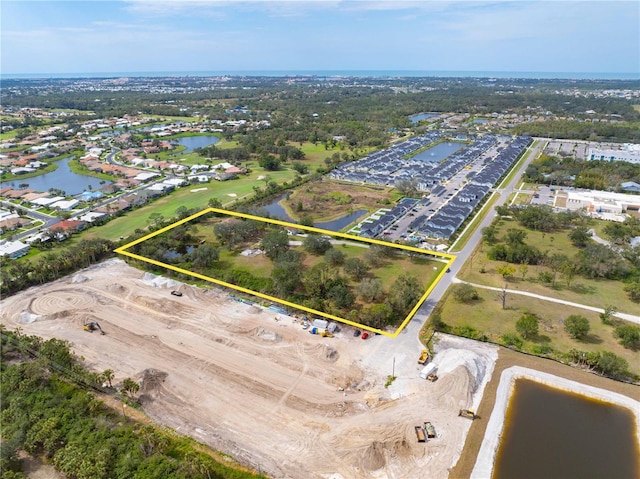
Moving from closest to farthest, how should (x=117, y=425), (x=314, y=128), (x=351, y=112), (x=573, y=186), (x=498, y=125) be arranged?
1. (x=117, y=425)
2. (x=573, y=186)
3. (x=314, y=128)
4. (x=498, y=125)
5. (x=351, y=112)

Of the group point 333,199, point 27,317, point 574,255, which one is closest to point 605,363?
point 574,255

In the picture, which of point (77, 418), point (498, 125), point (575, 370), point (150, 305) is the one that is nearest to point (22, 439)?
point (77, 418)

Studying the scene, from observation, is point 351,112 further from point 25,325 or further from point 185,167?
point 25,325

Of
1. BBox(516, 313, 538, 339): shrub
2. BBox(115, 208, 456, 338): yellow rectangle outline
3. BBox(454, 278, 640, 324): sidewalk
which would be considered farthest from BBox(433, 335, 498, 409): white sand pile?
BBox(454, 278, 640, 324): sidewalk

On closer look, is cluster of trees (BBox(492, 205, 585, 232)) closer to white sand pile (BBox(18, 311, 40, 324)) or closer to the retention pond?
the retention pond

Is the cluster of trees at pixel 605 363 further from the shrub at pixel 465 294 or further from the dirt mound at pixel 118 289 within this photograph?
the dirt mound at pixel 118 289

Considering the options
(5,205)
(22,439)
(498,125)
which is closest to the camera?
(22,439)

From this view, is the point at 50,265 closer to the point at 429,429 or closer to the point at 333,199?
the point at 429,429
